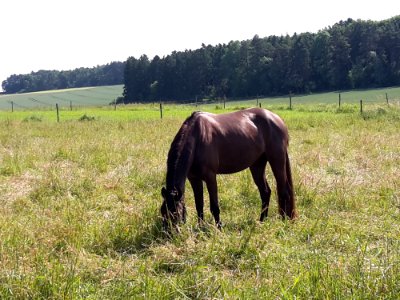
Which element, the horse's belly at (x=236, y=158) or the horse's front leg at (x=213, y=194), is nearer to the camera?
the horse's front leg at (x=213, y=194)

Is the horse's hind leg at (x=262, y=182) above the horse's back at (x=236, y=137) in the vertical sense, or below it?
below

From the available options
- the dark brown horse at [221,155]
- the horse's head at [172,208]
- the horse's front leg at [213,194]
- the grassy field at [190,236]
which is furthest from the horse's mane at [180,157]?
the grassy field at [190,236]

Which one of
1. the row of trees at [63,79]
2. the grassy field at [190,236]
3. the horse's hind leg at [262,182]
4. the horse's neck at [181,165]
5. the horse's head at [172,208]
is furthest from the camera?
the row of trees at [63,79]

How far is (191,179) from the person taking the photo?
5.60 m

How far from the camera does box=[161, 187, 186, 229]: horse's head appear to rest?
15.6ft

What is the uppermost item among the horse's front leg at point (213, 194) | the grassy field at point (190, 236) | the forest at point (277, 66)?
the forest at point (277, 66)

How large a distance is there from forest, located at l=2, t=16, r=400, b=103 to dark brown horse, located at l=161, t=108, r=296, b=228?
60984mm

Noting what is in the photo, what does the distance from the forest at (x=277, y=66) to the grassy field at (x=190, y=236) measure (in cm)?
5930

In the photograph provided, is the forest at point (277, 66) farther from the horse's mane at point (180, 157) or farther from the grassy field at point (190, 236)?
the horse's mane at point (180, 157)

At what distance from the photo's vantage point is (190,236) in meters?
4.51

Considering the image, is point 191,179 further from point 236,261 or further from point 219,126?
point 236,261

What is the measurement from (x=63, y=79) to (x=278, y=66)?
3591 inches

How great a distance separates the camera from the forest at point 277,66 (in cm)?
6462

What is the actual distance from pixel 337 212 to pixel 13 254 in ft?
13.9
